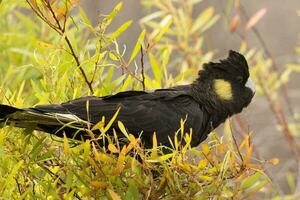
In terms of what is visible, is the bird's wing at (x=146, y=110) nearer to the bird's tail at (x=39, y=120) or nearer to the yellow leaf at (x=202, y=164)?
the bird's tail at (x=39, y=120)

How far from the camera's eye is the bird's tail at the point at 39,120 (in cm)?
167

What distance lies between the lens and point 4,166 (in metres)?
1.71

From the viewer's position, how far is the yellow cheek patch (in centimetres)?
234

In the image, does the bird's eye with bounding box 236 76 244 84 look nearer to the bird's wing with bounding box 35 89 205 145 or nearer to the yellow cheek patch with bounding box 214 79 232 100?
the yellow cheek patch with bounding box 214 79 232 100

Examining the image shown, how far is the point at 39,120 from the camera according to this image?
5.65ft

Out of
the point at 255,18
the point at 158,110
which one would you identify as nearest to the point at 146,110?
the point at 158,110

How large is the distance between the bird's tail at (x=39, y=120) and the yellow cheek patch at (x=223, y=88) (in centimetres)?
64

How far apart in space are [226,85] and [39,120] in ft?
2.56

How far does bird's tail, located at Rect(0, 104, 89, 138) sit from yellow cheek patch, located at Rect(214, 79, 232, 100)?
0.64 meters

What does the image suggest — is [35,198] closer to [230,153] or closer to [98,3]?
[230,153]

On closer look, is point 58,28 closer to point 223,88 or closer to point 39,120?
point 39,120

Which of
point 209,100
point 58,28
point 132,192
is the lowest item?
point 132,192

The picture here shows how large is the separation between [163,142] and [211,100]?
32cm

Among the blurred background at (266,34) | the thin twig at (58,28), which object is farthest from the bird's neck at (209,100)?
the blurred background at (266,34)
